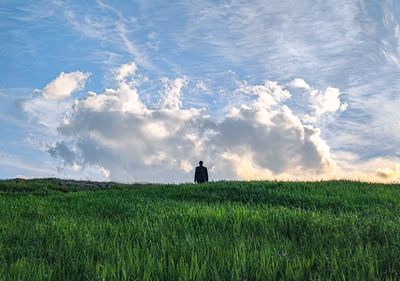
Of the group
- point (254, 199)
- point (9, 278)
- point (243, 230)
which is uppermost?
point (254, 199)

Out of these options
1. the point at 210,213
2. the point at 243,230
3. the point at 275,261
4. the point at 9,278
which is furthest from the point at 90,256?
the point at 210,213

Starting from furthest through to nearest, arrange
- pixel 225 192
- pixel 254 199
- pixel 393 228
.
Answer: pixel 225 192 < pixel 254 199 < pixel 393 228

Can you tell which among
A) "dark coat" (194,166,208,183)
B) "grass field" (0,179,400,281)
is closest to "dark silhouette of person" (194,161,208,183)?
"dark coat" (194,166,208,183)

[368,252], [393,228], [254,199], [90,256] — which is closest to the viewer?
[368,252]

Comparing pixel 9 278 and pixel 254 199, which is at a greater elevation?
pixel 254 199

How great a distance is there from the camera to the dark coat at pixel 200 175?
34656 millimetres

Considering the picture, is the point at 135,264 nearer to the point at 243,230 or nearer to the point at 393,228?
the point at 243,230

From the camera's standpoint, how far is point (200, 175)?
3472 centimetres

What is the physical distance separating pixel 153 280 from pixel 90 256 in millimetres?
1753

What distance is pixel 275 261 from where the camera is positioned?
5309 millimetres

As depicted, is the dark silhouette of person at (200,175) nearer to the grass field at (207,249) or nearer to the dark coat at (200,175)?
the dark coat at (200,175)

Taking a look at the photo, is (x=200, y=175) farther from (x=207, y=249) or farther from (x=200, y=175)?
(x=207, y=249)

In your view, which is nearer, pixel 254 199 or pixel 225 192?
pixel 254 199

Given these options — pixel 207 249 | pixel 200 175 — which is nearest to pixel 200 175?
pixel 200 175
